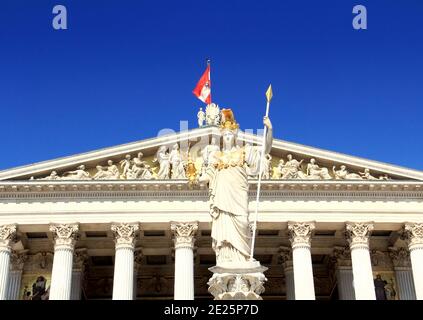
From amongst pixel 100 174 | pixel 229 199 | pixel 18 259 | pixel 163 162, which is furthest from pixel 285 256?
pixel 229 199

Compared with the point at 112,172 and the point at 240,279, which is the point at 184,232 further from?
the point at 240,279

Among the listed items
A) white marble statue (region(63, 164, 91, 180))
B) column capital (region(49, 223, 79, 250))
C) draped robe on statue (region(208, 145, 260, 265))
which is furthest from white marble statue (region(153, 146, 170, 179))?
draped robe on statue (region(208, 145, 260, 265))

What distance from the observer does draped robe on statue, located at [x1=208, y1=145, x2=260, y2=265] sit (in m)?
9.80

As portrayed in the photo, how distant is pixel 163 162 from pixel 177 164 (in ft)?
2.54

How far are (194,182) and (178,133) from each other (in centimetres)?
2524

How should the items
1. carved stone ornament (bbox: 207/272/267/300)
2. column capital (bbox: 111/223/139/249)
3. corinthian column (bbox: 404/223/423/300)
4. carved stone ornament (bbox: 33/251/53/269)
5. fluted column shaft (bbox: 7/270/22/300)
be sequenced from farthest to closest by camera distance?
carved stone ornament (bbox: 33/251/53/269) → fluted column shaft (bbox: 7/270/22/300) → column capital (bbox: 111/223/139/249) → corinthian column (bbox: 404/223/423/300) → carved stone ornament (bbox: 207/272/267/300)

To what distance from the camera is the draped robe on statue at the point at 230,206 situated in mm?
9797

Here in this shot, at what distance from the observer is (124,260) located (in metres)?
31.8

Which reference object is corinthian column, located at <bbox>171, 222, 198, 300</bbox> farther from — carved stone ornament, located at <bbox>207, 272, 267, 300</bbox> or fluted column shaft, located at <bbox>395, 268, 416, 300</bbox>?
carved stone ornament, located at <bbox>207, 272, 267, 300</bbox>

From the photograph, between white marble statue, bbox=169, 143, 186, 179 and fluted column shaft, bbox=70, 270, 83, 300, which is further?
Result: fluted column shaft, bbox=70, 270, 83, 300

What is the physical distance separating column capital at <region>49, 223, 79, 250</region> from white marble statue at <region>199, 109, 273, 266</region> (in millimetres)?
23008
